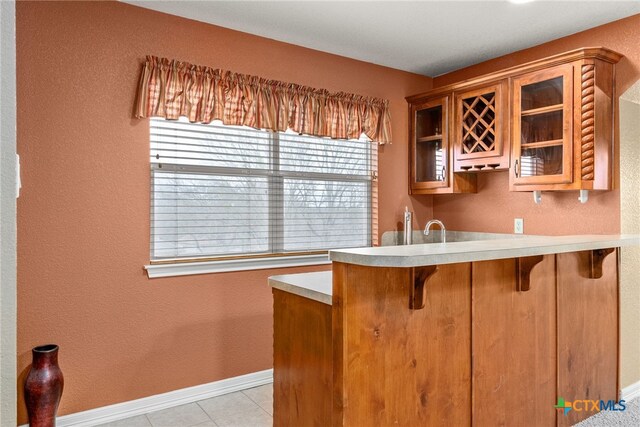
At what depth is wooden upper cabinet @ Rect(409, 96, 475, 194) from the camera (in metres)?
3.72

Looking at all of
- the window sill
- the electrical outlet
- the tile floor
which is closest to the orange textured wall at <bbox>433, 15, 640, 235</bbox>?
the electrical outlet

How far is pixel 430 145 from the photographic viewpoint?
3.92m

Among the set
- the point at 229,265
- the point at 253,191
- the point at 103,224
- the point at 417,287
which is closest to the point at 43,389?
the point at 103,224

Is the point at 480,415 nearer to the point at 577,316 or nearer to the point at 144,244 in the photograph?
the point at 577,316

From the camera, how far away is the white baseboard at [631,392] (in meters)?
2.91

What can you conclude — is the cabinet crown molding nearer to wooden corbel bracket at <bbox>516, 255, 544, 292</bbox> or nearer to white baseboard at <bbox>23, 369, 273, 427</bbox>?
wooden corbel bracket at <bbox>516, 255, 544, 292</bbox>

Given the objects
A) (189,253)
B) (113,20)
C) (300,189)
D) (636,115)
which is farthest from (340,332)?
(636,115)

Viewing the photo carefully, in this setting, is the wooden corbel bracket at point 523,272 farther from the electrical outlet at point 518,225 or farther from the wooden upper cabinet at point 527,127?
the electrical outlet at point 518,225

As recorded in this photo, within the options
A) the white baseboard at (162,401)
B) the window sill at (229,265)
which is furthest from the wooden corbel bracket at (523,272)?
the white baseboard at (162,401)

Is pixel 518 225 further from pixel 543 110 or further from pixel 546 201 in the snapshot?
pixel 543 110

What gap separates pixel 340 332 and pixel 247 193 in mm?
1721

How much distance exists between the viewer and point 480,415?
83.1 inches

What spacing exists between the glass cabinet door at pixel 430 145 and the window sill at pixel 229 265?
119cm

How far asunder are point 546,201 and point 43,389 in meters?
3.50
